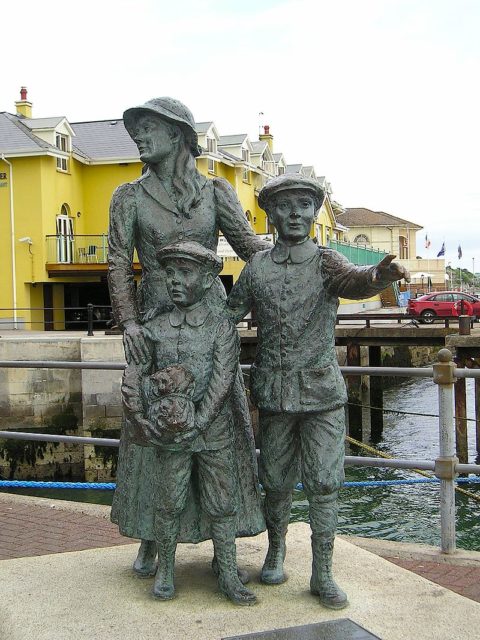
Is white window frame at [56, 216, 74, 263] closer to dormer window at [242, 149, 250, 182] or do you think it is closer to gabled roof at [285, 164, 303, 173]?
dormer window at [242, 149, 250, 182]

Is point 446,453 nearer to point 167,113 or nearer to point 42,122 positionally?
point 167,113

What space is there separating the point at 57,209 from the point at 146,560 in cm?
2616

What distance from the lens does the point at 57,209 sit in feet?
96.0

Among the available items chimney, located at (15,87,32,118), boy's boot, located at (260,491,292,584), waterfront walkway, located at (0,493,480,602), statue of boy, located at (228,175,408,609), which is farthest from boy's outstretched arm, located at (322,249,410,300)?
chimney, located at (15,87,32,118)

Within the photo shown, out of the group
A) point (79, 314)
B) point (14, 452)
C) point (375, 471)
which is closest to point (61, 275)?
point (79, 314)

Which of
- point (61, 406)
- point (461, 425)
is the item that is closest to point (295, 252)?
point (461, 425)

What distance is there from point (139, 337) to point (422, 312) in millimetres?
29836

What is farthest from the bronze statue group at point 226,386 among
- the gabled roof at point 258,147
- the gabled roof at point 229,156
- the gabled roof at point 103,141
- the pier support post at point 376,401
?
the gabled roof at point 258,147

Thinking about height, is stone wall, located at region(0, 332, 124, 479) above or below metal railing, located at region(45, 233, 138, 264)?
below

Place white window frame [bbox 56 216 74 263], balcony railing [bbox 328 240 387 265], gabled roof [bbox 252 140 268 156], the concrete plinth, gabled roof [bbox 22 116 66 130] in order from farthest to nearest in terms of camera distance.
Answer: gabled roof [bbox 252 140 268 156], balcony railing [bbox 328 240 387 265], gabled roof [bbox 22 116 66 130], white window frame [bbox 56 216 74 263], the concrete plinth

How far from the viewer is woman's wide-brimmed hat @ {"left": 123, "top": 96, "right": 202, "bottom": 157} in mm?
3971

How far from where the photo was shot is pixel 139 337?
12.8ft

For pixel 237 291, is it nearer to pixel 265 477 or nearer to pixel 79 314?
pixel 265 477

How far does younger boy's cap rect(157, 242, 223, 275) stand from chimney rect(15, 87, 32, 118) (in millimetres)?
30759
